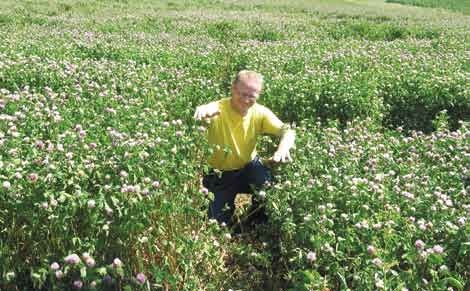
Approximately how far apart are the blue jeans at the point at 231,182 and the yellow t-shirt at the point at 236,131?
0.26ft

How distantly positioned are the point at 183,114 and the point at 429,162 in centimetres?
275

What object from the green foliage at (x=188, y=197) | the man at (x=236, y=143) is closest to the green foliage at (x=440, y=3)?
the green foliage at (x=188, y=197)

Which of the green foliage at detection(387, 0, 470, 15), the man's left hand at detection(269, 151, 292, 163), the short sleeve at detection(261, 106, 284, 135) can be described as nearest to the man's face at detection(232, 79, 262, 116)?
the short sleeve at detection(261, 106, 284, 135)

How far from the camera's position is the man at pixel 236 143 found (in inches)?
187

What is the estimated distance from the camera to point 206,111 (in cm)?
460

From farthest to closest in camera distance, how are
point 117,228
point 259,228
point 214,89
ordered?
point 214,89, point 259,228, point 117,228

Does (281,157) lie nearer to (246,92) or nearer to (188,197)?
(246,92)

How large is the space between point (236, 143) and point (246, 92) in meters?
0.56

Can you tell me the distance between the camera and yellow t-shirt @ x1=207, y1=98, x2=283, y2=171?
15.7 feet

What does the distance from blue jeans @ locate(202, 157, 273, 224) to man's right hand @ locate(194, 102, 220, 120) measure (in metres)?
0.57

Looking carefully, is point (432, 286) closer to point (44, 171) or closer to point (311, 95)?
point (44, 171)

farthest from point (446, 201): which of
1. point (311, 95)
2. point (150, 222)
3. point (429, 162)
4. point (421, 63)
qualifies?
point (421, 63)

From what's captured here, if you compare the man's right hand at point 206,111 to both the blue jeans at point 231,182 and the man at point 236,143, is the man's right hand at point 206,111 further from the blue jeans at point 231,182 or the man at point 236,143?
the blue jeans at point 231,182

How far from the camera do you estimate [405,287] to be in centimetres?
285
